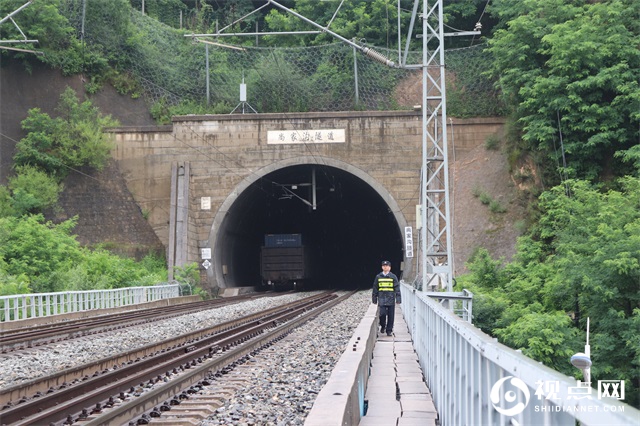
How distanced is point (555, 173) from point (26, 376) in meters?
23.3

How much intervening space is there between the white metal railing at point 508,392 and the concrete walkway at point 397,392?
1.03 meters

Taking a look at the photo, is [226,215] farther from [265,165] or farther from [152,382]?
[152,382]

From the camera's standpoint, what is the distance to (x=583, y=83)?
2745cm

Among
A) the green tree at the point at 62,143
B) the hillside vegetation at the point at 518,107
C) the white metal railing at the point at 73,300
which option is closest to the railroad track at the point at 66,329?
the white metal railing at the point at 73,300

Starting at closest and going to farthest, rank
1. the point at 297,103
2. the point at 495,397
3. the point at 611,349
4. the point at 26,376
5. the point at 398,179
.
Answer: the point at 495,397
the point at 26,376
the point at 611,349
the point at 398,179
the point at 297,103

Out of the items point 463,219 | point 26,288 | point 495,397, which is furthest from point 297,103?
point 495,397

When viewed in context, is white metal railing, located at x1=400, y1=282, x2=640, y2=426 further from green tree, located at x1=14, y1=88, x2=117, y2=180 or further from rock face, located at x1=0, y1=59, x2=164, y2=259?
green tree, located at x1=14, y1=88, x2=117, y2=180

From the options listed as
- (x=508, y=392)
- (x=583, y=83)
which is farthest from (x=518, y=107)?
(x=508, y=392)

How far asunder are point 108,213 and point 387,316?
22.7 m

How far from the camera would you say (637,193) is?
70.2ft

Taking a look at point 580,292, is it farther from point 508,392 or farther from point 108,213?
point 108,213

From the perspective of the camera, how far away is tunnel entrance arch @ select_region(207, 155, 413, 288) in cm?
3541

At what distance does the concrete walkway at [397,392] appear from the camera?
282 inches

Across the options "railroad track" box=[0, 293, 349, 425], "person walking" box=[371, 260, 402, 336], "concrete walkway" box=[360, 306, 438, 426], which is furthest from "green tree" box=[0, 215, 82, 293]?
"concrete walkway" box=[360, 306, 438, 426]
